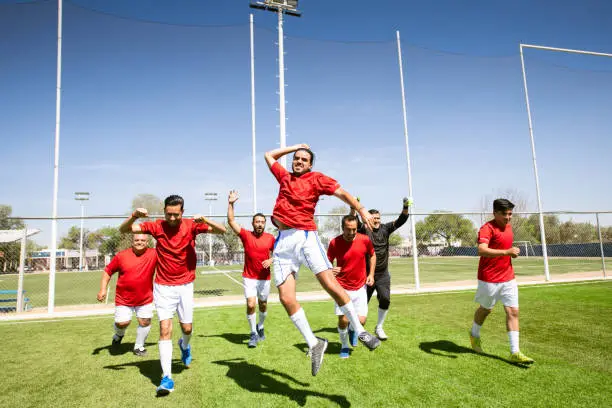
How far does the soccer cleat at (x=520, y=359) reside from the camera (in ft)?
16.5

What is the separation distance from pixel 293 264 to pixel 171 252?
6.65ft

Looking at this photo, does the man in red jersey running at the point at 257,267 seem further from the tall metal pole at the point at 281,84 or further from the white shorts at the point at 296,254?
the tall metal pole at the point at 281,84

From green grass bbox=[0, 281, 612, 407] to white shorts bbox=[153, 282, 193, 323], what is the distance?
0.88m

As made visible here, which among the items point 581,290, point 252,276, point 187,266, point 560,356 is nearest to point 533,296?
point 581,290

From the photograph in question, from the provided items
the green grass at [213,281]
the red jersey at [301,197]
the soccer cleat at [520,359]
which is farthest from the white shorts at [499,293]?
the green grass at [213,281]

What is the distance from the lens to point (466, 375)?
4699mm

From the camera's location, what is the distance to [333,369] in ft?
16.7

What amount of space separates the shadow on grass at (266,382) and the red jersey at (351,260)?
189 centimetres

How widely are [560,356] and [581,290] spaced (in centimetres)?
964

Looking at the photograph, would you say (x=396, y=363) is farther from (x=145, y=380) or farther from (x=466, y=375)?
(x=145, y=380)

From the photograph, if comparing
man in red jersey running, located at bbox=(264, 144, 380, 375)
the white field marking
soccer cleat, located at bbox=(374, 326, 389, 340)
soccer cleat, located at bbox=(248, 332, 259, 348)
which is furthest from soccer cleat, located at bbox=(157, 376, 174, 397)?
the white field marking

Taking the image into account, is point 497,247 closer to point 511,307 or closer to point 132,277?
point 511,307

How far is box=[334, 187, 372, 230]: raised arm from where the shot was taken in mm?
3599

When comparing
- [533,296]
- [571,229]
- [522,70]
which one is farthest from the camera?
[571,229]
